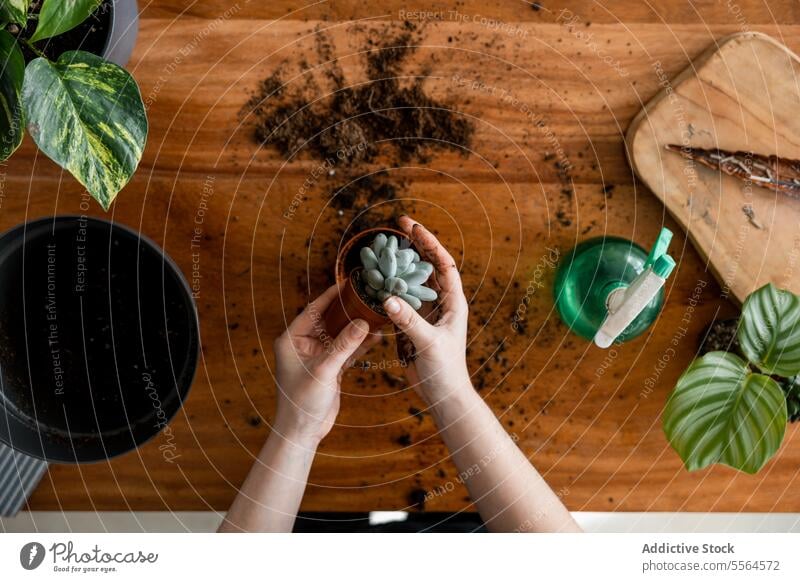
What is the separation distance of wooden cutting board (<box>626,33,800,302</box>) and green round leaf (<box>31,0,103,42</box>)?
1.62 ft

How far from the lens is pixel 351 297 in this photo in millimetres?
568

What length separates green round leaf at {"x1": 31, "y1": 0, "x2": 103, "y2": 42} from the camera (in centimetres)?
48

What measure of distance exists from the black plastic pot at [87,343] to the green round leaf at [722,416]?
0.44 m

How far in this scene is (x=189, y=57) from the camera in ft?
2.10

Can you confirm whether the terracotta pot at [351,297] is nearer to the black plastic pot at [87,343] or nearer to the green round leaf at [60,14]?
the black plastic pot at [87,343]

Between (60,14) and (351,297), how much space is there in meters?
0.31

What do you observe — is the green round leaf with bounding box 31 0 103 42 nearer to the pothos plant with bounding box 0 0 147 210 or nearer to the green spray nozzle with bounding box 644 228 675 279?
the pothos plant with bounding box 0 0 147 210

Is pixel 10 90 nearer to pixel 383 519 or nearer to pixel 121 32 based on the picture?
pixel 121 32

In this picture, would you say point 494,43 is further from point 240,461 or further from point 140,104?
point 240,461

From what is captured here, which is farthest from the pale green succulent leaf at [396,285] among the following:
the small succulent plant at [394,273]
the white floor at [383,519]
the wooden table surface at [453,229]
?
the white floor at [383,519]

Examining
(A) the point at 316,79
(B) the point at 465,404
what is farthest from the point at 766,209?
(A) the point at 316,79

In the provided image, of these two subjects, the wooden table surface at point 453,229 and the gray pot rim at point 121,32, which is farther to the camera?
the wooden table surface at point 453,229

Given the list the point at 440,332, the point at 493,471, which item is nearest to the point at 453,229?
the point at 440,332

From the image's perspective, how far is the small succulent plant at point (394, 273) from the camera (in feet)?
1.77
